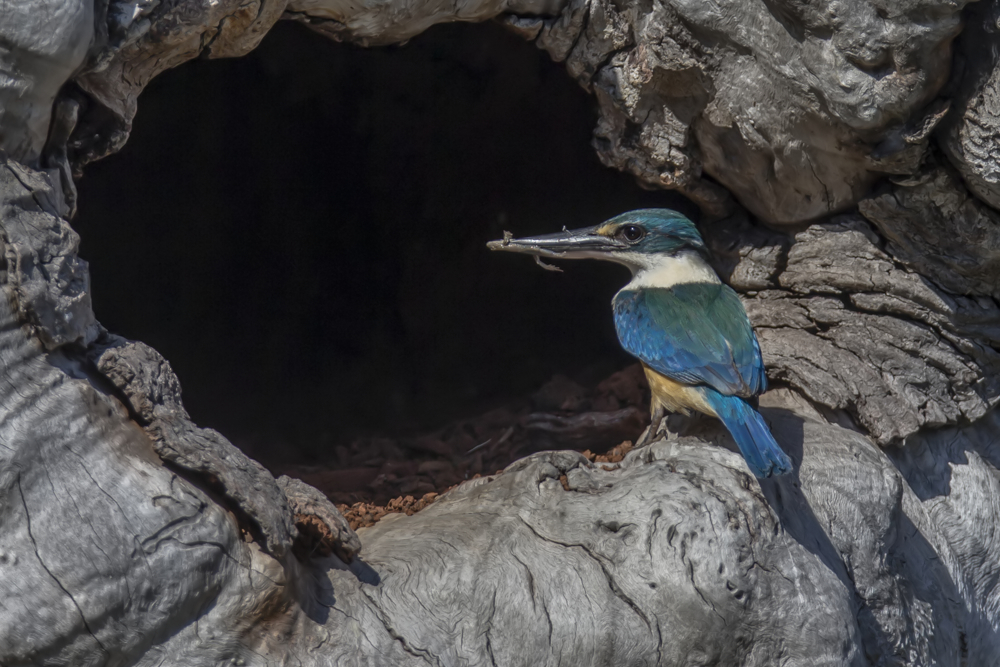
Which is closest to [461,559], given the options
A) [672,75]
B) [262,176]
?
[672,75]

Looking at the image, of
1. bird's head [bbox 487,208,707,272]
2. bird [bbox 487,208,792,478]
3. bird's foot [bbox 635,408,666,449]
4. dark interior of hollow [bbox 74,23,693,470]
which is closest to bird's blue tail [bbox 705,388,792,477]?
bird [bbox 487,208,792,478]

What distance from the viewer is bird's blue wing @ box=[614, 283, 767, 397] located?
8.78 ft

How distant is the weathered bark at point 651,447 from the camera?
186 cm

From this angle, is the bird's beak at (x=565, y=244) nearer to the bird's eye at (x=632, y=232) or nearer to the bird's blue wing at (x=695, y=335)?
the bird's eye at (x=632, y=232)

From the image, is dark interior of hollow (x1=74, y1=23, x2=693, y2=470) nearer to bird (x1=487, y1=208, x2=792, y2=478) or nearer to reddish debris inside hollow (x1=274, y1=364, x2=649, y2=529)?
reddish debris inside hollow (x1=274, y1=364, x2=649, y2=529)

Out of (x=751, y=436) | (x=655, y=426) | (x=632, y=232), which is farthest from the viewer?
(x=632, y=232)

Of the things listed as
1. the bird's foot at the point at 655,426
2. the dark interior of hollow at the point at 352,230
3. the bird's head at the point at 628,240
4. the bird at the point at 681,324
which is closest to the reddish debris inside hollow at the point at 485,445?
the dark interior of hollow at the point at 352,230

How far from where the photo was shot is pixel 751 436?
2.44 m

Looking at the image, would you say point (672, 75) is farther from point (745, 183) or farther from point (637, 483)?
point (637, 483)

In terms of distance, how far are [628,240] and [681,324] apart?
0.47 m

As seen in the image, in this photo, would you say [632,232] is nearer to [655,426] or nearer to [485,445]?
[655,426]

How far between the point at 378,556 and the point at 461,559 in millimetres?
224

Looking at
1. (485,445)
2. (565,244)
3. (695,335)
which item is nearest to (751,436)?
(695,335)

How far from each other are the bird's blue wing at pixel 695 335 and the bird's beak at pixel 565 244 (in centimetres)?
19
